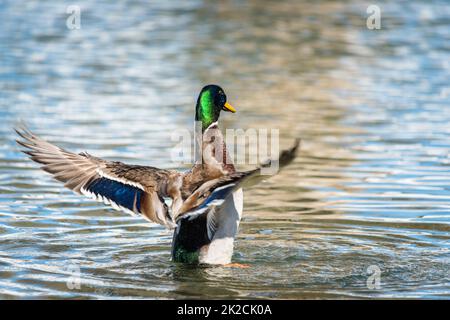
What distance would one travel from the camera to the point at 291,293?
6277mm

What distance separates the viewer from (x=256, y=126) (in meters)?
12.2

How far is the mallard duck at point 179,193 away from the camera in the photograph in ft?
21.7

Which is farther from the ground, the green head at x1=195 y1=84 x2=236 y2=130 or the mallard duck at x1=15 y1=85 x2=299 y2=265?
the green head at x1=195 y1=84 x2=236 y2=130

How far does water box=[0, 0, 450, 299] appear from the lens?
22.2 ft

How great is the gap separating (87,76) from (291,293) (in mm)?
9965

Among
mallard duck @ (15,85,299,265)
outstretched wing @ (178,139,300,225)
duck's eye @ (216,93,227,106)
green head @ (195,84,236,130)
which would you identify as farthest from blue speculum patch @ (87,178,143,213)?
duck's eye @ (216,93,227,106)

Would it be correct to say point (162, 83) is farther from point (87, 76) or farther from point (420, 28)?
point (420, 28)

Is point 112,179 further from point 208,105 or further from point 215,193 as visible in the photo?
point 215,193

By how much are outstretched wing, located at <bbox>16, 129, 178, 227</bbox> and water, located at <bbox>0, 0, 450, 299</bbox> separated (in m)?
0.45

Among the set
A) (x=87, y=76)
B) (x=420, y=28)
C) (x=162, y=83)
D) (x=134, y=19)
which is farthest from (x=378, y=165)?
(x=134, y=19)

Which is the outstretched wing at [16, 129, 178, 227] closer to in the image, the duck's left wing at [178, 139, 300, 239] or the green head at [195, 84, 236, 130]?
the duck's left wing at [178, 139, 300, 239]

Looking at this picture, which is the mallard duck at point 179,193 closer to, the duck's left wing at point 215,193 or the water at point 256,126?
the duck's left wing at point 215,193

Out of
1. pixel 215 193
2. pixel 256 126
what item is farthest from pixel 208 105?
pixel 256 126

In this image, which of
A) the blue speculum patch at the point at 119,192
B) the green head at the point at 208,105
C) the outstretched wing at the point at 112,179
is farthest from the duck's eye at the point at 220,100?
the blue speculum patch at the point at 119,192
